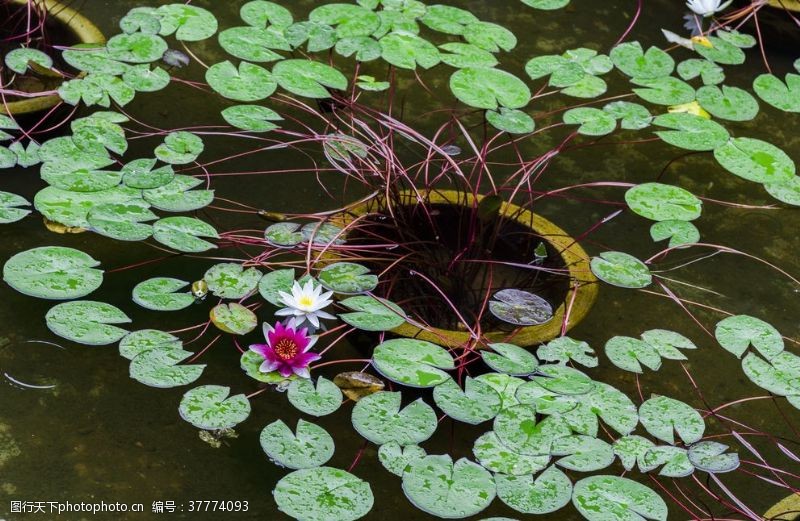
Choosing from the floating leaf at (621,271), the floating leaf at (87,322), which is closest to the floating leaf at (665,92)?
the floating leaf at (621,271)

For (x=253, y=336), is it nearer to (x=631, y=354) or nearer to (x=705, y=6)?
(x=631, y=354)

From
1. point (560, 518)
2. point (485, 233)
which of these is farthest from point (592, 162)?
point (560, 518)

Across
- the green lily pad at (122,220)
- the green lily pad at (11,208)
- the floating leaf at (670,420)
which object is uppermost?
the green lily pad at (122,220)

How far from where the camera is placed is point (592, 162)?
7.62 feet

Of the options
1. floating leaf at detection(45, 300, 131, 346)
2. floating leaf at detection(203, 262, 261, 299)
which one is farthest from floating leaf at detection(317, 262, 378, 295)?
floating leaf at detection(45, 300, 131, 346)

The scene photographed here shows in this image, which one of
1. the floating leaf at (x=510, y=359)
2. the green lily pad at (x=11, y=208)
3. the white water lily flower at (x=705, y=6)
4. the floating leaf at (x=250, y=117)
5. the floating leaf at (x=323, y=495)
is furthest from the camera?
the white water lily flower at (x=705, y=6)

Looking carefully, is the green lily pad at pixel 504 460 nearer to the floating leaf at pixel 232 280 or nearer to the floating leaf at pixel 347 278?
the floating leaf at pixel 347 278

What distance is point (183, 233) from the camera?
1733mm

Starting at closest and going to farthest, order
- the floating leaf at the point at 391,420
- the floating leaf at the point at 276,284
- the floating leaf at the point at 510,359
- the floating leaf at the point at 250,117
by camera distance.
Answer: the floating leaf at the point at 391,420 → the floating leaf at the point at 510,359 → the floating leaf at the point at 276,284 → the floating leaf at the point at 250,117

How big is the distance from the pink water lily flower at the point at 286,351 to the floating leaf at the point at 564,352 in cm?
37

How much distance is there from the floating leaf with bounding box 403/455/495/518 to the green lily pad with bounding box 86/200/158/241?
66 cm

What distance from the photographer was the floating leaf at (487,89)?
6.39ft

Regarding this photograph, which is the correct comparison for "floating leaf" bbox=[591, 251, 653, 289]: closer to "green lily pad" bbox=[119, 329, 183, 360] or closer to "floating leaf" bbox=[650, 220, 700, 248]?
"floating leaf" bbox=[650, 220, 700, 248]

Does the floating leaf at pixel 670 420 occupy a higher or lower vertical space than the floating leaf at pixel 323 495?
lower
